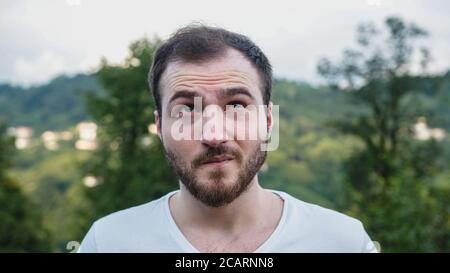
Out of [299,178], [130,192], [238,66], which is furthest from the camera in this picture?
[299,178]

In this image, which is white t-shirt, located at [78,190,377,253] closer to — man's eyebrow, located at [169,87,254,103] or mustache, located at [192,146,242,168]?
mustache, located at [192,146,242,168]

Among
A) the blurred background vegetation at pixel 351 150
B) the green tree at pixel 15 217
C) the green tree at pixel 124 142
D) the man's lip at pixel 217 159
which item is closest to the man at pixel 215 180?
the man's lip at pixel 217 159

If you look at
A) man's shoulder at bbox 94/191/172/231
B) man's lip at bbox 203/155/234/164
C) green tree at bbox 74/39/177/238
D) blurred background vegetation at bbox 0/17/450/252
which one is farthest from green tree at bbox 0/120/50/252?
man's lip at bbox 203/155/234/164

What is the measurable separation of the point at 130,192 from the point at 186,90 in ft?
50.3

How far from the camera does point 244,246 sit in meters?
1.88

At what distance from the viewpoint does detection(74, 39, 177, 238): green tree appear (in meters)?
17.0


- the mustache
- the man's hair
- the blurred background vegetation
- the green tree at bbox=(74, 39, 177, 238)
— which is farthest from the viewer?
the green tree at bbox=(74, 39, 177, 238)

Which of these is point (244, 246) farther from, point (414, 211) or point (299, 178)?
point (299, 178)

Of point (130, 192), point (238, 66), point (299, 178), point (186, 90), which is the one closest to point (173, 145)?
point (186, 90)

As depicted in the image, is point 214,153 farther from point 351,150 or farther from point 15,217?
point 15,217

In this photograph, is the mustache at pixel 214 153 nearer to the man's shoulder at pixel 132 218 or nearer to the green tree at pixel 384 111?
the man's shoulder at pixel 132 218

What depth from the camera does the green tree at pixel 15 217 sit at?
21.2 meters

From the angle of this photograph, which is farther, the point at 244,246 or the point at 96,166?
the point at 96,166

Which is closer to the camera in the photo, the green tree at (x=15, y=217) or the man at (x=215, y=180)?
the man at (x=215, y=180)
